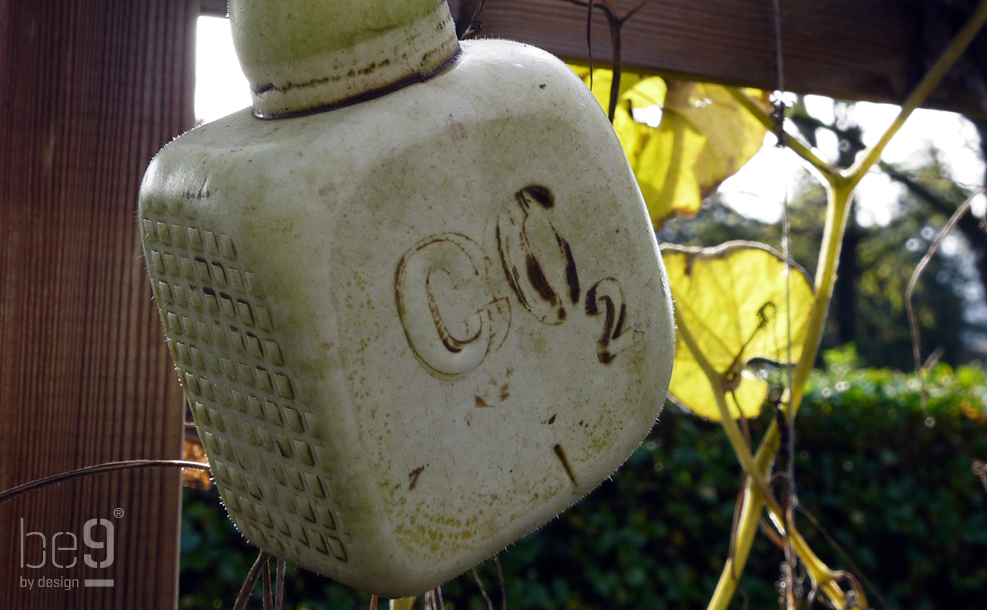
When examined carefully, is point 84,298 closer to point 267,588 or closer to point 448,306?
point 267,588

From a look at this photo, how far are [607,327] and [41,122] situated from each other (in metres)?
0.54

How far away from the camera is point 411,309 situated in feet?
1.28

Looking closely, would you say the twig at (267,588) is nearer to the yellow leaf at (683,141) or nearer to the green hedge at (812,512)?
the yellow leaf at (683,141)

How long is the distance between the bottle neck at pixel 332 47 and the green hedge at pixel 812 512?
196 centimetres

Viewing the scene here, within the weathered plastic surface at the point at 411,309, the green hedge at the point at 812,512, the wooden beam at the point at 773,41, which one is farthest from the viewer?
the green hedge at the point at 812,512

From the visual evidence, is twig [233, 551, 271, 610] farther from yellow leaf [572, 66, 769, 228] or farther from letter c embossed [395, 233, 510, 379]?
yellow leaf [572, 66, 769, 228]

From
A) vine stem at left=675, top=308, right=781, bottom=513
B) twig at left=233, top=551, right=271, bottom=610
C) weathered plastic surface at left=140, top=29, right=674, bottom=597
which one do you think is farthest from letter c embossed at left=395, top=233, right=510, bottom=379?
vine stem at left=675, top=308, right=781, bottom=513

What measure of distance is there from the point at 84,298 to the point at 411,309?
405 mm

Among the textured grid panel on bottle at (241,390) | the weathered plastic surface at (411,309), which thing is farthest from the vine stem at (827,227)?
the textured grid panel on bottle at (241,390)

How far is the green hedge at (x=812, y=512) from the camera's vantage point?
7.93 ft

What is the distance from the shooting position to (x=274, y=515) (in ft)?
1.45

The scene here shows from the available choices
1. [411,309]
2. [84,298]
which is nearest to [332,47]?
[411,309]

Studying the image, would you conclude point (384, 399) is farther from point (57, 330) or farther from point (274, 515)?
point (57, 330)

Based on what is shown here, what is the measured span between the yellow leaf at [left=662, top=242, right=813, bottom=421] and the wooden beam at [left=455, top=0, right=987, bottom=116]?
0.79 feet
